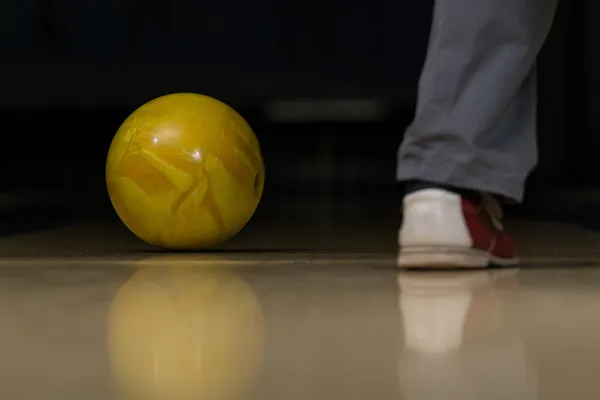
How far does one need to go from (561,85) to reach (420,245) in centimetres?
154

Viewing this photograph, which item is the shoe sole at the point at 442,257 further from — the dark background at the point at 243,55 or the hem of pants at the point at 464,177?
the dark background at the point at 243,55

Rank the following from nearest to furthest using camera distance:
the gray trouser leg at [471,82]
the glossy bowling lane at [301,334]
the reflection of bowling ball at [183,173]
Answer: the glossy bowling lane at [301,334], the gray trouser leg at [471,82], the reflection of bowling ball at [183,173]

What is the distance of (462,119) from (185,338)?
0.49m

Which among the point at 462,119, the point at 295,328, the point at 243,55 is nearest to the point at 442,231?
the point at 462,119

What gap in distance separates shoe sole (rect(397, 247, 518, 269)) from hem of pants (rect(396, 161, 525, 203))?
3.0 inches

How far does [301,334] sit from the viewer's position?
2.45 ft

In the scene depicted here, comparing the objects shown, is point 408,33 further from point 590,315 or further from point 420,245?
point 590,315

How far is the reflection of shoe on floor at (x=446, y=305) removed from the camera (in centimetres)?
73

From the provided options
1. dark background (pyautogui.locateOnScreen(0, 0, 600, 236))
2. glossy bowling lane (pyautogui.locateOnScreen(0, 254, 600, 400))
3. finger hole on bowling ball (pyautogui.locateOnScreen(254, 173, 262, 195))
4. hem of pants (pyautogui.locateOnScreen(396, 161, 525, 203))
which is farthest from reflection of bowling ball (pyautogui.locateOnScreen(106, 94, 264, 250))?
dark background (pyautogui.locateOnScreen(0, 0, 600, 236))

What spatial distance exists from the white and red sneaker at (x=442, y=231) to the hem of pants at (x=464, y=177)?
0.02 meters

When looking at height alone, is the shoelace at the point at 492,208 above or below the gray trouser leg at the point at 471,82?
below

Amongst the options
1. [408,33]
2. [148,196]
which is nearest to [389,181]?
[408,33]

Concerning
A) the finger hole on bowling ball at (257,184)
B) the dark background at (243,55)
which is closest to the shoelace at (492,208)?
the finger hole on bowling ball at (257,184)

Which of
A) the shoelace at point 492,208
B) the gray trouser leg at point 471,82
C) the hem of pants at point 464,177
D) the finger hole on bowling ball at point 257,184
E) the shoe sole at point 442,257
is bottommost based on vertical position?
the shoe sole at point 442,257
